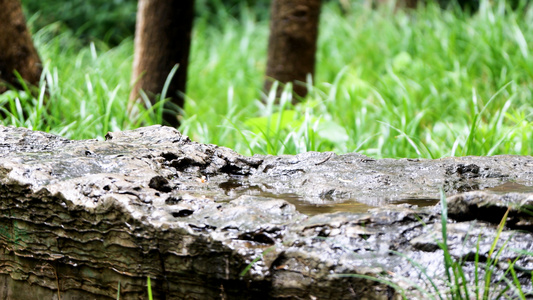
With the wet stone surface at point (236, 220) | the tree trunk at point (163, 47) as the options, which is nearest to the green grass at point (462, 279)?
the wet stone surface at point (236, 220)

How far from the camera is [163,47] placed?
344cm

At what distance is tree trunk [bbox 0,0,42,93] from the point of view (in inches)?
117

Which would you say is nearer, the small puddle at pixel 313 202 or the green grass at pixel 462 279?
the green grass at pixel 462 279

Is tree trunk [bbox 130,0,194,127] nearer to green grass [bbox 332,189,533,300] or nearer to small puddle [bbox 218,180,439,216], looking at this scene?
small puddle [bbox 218,180,439,216]

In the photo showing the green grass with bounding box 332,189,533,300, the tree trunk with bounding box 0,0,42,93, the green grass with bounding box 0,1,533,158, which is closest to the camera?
the green grass with bounding box 332,189,533,300

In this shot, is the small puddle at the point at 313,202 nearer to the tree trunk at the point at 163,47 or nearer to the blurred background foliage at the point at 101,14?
the tree trunk at the point at 163,47

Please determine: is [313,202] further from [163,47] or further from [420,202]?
[163,47]

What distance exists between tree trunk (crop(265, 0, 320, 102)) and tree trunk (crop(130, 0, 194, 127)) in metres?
0.90

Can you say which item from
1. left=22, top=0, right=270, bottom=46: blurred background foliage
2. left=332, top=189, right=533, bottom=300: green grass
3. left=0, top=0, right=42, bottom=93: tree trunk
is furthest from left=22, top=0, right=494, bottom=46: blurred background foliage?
left=332, top=189, right=533, bottom=300: green grass

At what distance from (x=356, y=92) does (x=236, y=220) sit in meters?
3.02

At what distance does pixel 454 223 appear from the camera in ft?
4.03

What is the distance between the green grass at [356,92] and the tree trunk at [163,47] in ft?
0.57

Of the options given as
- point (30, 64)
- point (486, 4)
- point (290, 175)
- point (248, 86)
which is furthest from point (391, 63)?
point (290, 175)

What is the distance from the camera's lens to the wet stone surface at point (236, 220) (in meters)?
1.16
